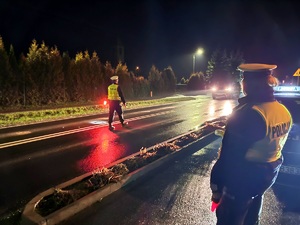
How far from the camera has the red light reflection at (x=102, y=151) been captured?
6.26 m

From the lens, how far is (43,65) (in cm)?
2038

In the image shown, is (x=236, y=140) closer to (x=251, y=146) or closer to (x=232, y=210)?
(x=251, y=146)

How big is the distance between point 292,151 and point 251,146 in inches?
114

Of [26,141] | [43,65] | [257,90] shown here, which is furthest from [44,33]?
[257,90]

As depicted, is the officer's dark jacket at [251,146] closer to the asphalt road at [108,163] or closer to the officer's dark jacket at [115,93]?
the asphalt road at [108,163]

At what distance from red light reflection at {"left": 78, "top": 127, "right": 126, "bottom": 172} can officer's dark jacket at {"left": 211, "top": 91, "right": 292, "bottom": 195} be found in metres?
4.15

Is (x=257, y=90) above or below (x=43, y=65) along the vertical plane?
below

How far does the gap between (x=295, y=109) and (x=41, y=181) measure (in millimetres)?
4811

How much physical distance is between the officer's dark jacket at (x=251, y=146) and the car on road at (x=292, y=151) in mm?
2525

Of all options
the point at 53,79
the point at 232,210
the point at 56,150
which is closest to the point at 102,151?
the point at 56,150

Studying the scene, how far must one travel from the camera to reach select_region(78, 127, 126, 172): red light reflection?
626 centimetres

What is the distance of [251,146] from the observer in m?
2.18

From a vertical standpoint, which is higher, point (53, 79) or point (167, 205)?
point (53, 79)

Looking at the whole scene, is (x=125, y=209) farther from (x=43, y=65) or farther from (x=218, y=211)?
(x=43, y=65)
